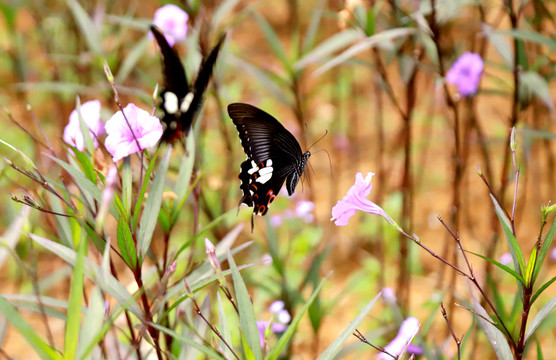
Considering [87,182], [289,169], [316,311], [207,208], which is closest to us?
[87,182]

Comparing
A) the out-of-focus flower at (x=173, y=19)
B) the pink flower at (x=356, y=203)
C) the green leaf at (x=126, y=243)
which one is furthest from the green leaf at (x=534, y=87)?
the green leaf at (x=126, y=243)

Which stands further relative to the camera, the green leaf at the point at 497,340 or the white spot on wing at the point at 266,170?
the white spot on wing at the point at 266,170

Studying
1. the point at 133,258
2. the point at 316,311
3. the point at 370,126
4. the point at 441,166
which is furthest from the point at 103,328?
the point at 370,126

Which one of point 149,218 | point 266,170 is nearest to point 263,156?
point 266,170

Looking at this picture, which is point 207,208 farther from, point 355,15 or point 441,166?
point 441,166

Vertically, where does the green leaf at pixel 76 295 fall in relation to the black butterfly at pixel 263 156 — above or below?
below

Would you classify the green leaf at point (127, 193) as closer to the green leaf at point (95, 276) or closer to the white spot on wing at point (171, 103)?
the green leaf at point (95, 276)

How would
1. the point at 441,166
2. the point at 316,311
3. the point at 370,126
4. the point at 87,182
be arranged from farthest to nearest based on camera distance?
1. the point at 370,126
2. the point at 441,166
3. the point at 316,311
4. the point at 87,182

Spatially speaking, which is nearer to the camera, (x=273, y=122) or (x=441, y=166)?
(x=273, y=122)
